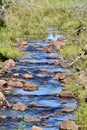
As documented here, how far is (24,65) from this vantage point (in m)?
20.9

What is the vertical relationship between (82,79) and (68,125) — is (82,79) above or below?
below

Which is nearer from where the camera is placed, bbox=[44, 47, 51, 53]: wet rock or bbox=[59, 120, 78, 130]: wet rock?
bbox=[59, 120, 78, 130]: wet rock

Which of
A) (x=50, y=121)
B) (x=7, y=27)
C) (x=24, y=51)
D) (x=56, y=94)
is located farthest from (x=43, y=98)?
(x=7, y=27)

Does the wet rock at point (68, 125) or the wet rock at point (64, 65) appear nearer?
the wet rock at point (68, 125)

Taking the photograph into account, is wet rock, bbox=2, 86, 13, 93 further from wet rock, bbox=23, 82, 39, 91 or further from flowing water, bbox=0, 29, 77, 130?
wet rock, bbox=23, 82, 39, 91

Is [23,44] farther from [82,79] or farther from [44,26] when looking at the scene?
[82,79]

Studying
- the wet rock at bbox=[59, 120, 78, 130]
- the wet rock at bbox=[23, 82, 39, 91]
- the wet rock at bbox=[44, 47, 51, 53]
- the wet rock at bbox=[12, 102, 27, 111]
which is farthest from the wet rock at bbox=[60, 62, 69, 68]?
the wet rock at bbox=[59, 120, 78, 130]

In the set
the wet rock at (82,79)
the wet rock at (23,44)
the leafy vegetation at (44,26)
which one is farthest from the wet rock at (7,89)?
the wet rock at (23,44)

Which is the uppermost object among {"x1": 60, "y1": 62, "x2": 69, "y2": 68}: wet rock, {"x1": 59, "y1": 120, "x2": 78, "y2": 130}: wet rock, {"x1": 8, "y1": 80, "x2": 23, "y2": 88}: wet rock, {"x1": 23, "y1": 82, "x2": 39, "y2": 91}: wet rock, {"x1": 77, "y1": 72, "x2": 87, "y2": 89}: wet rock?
{"x1": 59, "y1": 120, "x2": 78, "y2": 130}: wet rock

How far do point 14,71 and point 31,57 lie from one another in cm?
369

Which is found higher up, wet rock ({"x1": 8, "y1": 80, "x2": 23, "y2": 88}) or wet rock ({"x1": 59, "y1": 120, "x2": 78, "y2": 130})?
wet rock ({"x1": 59, "y1": 120, "x2": 78, "y2": 130})

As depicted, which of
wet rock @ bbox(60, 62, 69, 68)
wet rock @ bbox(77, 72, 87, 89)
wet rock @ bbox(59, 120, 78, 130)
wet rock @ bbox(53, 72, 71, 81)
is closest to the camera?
wet rock @ bbox(59, 120, 78, 130)

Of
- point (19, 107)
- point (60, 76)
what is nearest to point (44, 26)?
point (60, 76)

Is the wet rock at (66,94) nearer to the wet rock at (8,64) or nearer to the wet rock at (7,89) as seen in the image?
the wet rock at (7,89)
